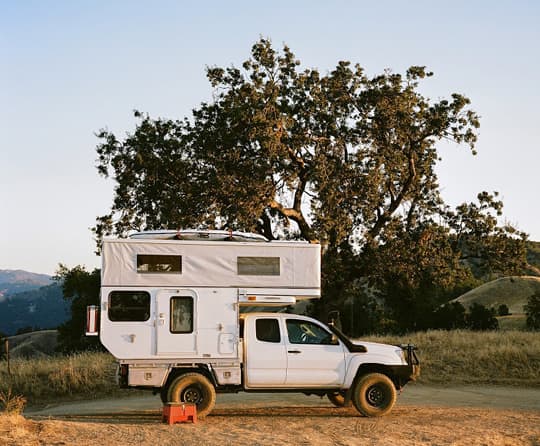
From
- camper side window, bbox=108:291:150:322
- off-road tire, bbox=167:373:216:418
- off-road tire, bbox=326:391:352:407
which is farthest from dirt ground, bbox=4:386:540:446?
camper side window, bbox=108:291:150:322

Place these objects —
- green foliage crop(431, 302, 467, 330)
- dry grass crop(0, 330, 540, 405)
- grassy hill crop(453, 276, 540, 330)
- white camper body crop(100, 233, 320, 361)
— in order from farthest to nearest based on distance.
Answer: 1. grassy hill crop(453, 276, 540, 330)
2. green foliage crop(431, 302, 467, 330)
3. dry grass crop(0, 330, 540, 405)
4. white camper body crop(100, 233, 320, 361)

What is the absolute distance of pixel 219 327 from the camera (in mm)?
14719

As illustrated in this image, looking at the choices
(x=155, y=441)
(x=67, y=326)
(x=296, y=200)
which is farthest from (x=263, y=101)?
(x=67, y=326)

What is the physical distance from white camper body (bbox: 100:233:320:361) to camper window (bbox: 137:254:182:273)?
0.02 meters

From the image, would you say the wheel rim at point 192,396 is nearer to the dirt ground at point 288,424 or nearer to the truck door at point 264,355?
the dirt ground at point 288,424

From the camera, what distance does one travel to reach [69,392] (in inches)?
820

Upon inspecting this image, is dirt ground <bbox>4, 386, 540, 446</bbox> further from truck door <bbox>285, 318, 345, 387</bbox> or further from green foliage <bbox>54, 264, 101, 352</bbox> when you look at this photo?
green foliage <bbox>54, 264, 101, 352</bbox>

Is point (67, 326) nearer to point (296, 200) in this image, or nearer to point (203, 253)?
point (296, 200)

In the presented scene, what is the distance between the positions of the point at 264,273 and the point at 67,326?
3267 centimetres

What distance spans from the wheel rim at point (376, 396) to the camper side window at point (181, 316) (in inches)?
148

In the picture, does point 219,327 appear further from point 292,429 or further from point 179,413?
point 292,429

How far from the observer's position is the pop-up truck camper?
14453mm

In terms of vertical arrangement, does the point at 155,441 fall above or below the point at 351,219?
below

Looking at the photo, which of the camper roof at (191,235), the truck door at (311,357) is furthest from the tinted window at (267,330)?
the camper roof at (191,235)
